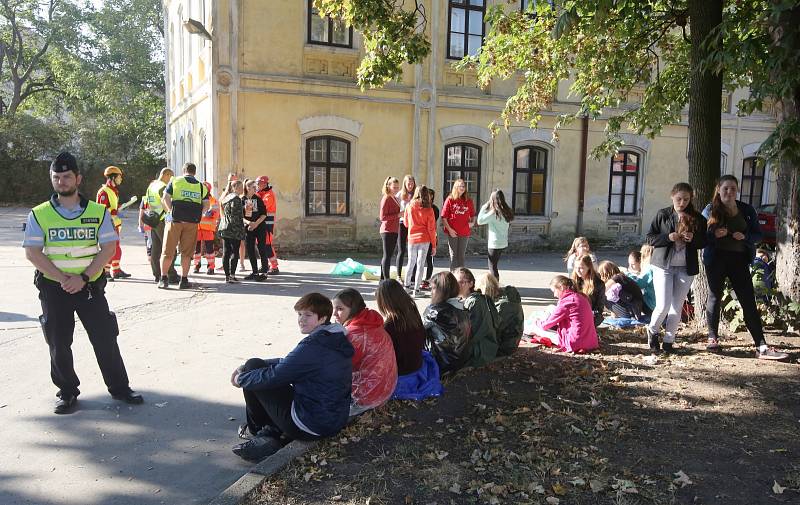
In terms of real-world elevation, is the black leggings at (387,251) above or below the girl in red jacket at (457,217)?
below

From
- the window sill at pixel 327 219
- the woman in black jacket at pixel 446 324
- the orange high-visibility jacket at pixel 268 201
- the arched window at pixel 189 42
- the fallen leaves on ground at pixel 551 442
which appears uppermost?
the arched window at pixel 189 42

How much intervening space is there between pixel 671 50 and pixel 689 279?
6049 millimetres

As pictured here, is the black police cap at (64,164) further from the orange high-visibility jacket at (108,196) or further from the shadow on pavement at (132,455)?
the orange high-visibility jacket at (108,196)

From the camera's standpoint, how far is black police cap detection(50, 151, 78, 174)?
4930mm

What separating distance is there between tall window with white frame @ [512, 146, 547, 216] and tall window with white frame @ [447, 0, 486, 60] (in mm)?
3102

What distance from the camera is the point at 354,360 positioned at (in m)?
4.83

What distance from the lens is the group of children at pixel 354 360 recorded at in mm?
4258

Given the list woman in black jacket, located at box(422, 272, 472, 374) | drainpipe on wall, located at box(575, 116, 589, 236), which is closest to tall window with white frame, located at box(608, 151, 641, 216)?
drainpipe on wall, located at box(575, 116, 589, 236)

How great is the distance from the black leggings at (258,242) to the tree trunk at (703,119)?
277 inches

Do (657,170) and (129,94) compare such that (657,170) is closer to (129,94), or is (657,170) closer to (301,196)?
(301,196)

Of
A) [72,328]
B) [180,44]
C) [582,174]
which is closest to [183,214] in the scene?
[72,328]

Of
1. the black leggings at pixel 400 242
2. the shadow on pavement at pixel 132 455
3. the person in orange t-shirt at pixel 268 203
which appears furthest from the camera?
the person in orange t-shirt at pixel 268 203

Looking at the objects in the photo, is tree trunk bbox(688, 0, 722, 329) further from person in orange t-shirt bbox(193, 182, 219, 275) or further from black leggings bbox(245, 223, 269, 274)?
person in orange t-shirt bbox(193, 182, 219, 275)

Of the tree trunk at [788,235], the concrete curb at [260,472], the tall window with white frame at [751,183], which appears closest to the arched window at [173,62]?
the tall window with white frame at [751,183]
